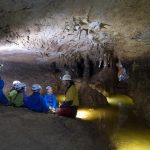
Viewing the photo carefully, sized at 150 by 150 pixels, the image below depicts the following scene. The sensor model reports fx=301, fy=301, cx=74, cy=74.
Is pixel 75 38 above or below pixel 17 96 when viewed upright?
above

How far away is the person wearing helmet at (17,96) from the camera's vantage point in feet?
19.5

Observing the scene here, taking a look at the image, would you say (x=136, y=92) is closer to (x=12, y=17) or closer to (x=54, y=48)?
(x=54, y=48)

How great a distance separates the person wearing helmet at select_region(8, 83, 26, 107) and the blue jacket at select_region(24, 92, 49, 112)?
5.2 inches

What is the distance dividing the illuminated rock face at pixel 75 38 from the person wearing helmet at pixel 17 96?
116 inches

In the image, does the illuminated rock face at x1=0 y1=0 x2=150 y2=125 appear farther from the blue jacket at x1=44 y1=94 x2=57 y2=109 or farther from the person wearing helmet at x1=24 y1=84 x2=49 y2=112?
the person wearing helmet at x1=24 y1=84 x2=49 y2=112

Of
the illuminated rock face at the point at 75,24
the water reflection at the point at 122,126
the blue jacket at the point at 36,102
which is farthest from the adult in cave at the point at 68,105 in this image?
the illuminated rock face at the point at 75,24

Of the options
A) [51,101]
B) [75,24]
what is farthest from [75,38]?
[51,101]

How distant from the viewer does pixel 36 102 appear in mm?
5824

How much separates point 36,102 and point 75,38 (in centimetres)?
405

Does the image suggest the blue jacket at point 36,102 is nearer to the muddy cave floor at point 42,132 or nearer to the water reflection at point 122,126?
the muddy cave floor at point 42,132

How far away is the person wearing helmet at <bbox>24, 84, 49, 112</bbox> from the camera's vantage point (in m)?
5.78

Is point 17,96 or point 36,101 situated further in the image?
point 17,96

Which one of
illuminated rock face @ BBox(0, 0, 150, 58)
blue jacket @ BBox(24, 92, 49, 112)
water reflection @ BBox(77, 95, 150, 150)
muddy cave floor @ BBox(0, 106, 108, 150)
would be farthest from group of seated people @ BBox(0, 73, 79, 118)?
illuminated rock face @ BBox(0, 0, 150, 58)

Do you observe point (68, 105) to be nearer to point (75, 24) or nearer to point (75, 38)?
point (75, 24)
